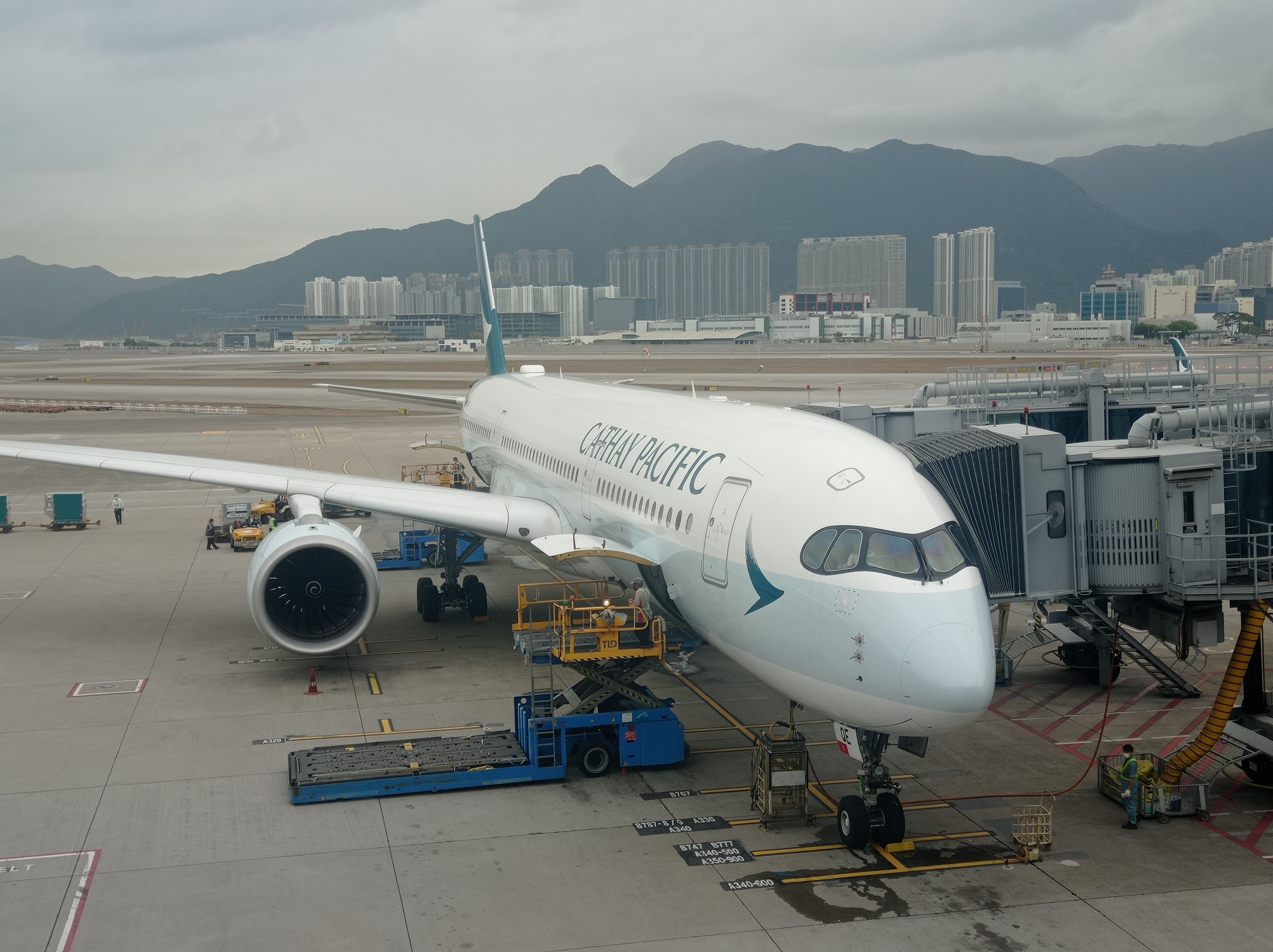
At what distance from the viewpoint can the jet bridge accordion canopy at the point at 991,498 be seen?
14828mm

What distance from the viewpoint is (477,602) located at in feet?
83.2

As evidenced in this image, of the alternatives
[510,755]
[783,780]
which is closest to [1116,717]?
[783,780]

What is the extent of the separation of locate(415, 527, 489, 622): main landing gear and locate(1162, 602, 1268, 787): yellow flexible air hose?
46.7ft

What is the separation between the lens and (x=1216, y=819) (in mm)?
14328

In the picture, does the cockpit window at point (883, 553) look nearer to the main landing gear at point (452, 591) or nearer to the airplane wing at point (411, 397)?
the main landing gear at point (452, 591)

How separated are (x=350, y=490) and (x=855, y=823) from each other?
13.5 m

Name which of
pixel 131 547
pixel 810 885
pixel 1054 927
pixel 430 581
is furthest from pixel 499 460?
pixel 1054 927

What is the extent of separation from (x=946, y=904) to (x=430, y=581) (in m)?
16.1

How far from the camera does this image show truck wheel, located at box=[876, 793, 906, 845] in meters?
13.0

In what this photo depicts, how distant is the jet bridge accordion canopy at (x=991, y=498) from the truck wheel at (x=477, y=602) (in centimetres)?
1264

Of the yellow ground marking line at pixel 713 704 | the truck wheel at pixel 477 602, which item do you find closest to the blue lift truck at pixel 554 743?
the yellow ground marking line at pixel 713 704

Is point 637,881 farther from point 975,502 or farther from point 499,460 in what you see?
point 499,460

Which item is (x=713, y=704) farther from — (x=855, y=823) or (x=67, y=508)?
(x=67, y=508)

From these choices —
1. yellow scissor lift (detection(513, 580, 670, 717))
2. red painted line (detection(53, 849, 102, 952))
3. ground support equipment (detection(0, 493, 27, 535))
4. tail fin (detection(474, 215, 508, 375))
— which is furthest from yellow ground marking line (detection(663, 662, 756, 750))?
ground support equipment (detection(0, 493, 27, 535))
